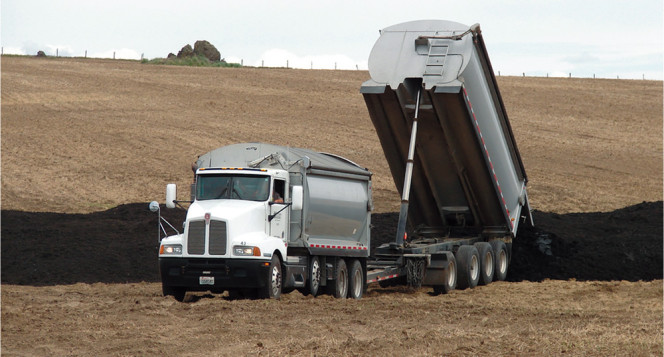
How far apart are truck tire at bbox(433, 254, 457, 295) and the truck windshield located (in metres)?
5.35

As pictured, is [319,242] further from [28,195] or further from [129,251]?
[28,195]

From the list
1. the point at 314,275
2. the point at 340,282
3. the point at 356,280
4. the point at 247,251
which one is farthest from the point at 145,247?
the point at 247,251

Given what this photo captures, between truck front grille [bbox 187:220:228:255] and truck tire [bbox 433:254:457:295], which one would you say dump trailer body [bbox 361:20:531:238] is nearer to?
truck tire [bbox 433:254:457:295]

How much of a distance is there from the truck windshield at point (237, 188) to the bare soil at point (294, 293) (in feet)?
6.55

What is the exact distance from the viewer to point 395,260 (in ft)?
67.8

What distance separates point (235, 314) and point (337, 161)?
582 cm

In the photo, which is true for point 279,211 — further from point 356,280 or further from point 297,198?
point 356,280

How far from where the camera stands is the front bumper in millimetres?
16625

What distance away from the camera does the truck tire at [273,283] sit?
55.0ft

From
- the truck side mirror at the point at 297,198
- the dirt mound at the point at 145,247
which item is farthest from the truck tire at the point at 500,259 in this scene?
the truck side mirror at the point at 297,198

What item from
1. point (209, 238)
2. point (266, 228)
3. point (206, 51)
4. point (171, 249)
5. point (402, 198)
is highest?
point (206, 51)

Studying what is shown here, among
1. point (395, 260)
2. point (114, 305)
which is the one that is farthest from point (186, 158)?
point (114, 305)

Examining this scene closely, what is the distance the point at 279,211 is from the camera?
56.9 feet

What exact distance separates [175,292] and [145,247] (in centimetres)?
704
